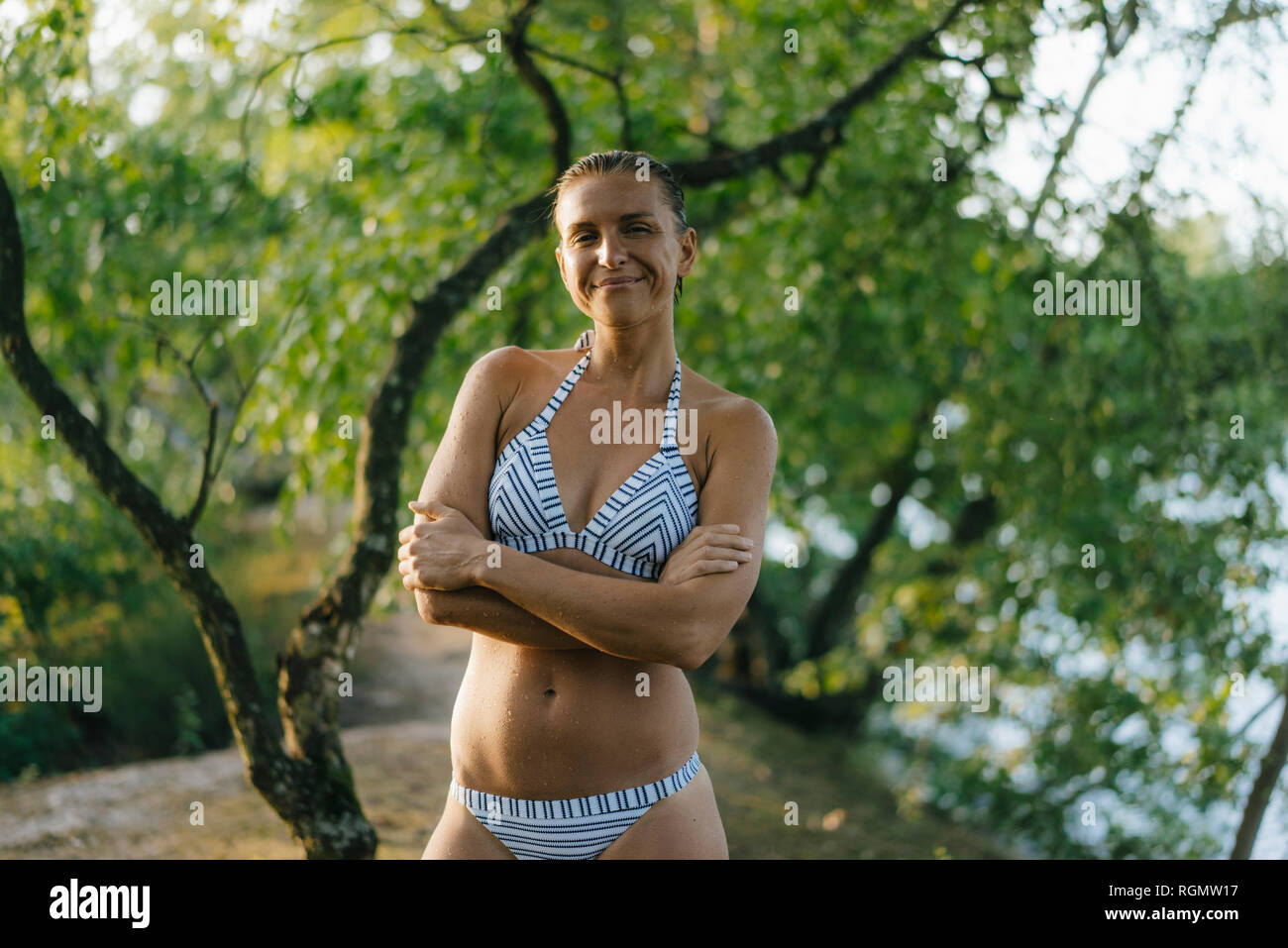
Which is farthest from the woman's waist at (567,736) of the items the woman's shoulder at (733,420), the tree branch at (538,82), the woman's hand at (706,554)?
the tree branch at (538,82)

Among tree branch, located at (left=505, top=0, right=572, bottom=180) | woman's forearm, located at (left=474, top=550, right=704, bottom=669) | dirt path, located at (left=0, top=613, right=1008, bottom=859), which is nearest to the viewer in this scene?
woman's forearm, located at (left=474, top=550, right=704, bottom=669)

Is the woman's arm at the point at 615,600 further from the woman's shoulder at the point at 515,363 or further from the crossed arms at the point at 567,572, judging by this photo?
the woman's shoulder at the point at 515,363

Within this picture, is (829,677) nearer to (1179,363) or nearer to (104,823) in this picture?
(1179,363)

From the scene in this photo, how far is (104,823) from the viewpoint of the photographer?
4.50m

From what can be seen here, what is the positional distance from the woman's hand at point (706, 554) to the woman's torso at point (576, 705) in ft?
0.34

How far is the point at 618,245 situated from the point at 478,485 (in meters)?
0.54

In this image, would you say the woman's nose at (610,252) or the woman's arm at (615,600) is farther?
the woman's nose at (610,252)

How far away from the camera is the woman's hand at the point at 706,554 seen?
6.34ft

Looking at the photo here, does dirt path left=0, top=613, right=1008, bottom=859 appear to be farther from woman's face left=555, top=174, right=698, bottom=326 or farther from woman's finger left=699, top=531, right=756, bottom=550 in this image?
woman's face left=555, top=174, right=698, bottom=326

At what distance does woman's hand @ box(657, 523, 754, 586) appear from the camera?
76.1 inches

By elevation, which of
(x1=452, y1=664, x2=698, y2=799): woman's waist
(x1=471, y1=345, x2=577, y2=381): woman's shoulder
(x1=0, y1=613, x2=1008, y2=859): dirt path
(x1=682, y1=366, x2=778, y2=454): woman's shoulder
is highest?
(x1=471, y1=345, x2=577, y2=381): woman's shoulder

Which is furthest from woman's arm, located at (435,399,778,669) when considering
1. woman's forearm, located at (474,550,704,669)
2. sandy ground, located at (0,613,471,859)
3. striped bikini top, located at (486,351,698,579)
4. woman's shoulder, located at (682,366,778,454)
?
sandy ground, located at (0,613,471,859)

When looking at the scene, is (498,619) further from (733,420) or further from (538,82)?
(538,82)

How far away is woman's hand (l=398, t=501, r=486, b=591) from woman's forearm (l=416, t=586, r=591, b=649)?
0.03m
